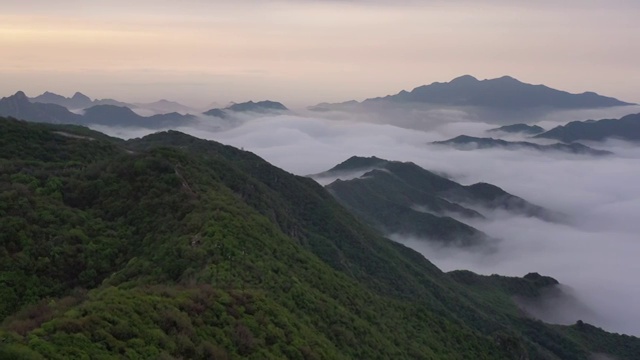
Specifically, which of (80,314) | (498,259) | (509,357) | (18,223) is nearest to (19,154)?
(18,223)

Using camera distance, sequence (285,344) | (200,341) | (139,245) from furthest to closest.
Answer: (139,245) < (285,344) < (200,341)

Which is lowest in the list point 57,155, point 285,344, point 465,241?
point 285,344

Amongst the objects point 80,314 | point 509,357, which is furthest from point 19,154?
point 509,357

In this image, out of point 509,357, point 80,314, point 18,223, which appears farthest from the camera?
point 509,357

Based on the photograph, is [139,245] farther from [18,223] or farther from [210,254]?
[18,223]

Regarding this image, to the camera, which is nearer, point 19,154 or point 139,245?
point 139,245

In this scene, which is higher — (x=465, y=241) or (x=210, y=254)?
(x=465, y=241)
